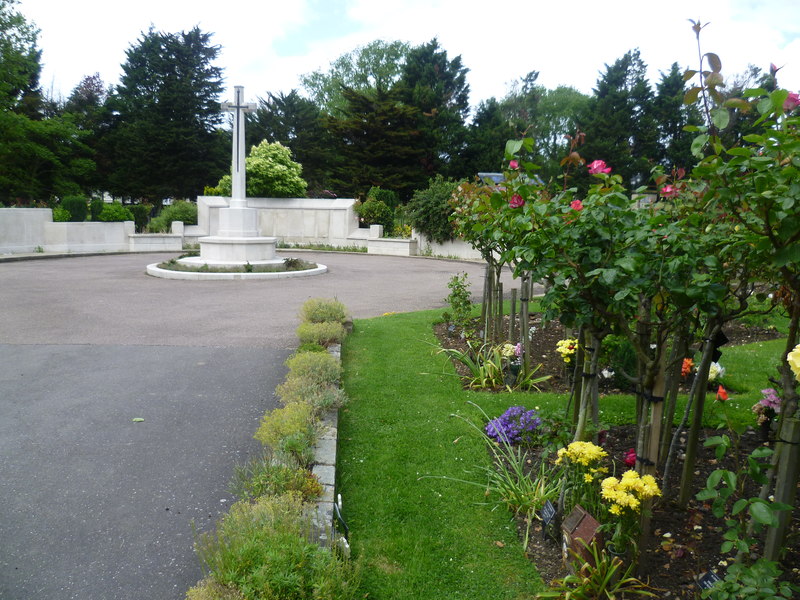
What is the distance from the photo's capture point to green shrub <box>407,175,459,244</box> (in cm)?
2205

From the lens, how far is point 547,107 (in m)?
53.4

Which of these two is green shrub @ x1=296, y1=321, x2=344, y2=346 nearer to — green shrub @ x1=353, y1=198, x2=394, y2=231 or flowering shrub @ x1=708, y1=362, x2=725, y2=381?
flowering shrub @ x1=708, y1=362, x2=725, y2=381

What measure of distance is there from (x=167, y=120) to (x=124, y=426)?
39.5 metres

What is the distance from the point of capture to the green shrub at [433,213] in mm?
22047

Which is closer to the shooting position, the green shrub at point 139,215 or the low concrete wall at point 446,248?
the low concrete wall at point 446,248

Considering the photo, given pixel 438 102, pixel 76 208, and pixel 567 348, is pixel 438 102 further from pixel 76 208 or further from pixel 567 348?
pixel 567 348

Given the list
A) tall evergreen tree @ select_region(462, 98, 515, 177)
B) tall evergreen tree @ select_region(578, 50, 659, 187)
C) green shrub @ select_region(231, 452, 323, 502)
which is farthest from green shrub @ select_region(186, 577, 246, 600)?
tall evergreen tree @ select_region(578, 50, 659, 187)

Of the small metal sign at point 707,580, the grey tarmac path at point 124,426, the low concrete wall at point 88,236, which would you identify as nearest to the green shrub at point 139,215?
the low concrete wall at point 88,236

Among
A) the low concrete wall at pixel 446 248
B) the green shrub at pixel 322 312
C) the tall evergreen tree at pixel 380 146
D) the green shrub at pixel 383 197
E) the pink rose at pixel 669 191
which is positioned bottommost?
the green shrub at pixel 322 312

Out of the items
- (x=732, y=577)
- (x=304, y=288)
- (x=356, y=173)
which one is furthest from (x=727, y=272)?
(x=356, y=173)

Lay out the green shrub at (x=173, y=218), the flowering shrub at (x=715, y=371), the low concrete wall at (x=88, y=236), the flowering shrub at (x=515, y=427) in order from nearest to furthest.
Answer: the flowering shrub at (x=515, y=427), the flowering shrub at (x=715, y=371), the low concrete wall at (x=88, y=236), the green shrub at (x=173, y=218)

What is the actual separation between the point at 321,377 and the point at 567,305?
2.84 metres

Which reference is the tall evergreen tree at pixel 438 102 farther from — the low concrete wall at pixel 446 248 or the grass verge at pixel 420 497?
the grass verge at pixel 420 497

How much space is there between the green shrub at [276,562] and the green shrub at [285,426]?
106cm
